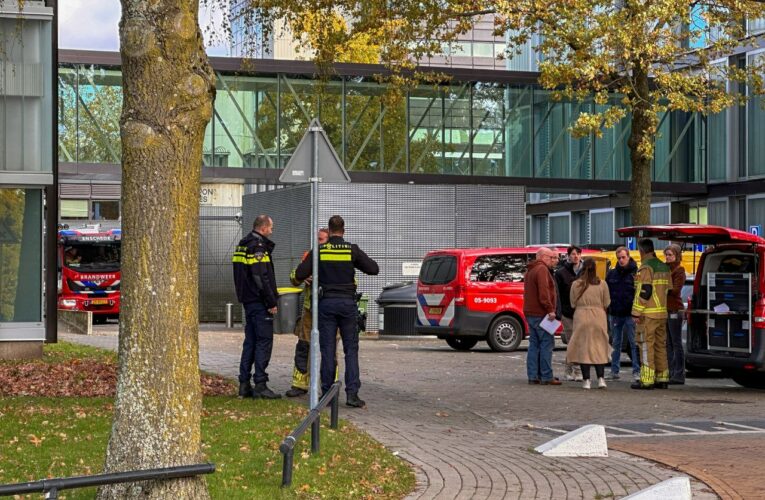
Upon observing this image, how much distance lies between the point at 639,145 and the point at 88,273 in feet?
68.9

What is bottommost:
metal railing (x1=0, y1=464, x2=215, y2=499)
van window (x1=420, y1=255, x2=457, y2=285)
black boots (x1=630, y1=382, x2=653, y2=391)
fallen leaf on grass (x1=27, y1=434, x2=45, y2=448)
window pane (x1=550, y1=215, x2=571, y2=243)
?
black boots (x1=630, y1=382, x2=653, y2=391)

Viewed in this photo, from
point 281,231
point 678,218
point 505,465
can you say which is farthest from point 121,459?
point 678,218

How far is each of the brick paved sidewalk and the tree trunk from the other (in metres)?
8.66

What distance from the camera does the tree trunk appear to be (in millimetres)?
27875

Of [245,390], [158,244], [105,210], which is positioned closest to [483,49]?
[105,210]

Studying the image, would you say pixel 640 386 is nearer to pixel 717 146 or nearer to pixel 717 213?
pixel 717 213

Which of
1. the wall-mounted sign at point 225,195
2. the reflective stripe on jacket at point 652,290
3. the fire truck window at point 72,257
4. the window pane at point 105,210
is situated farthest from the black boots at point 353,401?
the window pane at point 105,210

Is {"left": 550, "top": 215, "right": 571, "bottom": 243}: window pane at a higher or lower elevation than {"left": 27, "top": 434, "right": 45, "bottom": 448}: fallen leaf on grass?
higher

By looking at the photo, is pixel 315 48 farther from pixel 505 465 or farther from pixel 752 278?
pixel 505 465

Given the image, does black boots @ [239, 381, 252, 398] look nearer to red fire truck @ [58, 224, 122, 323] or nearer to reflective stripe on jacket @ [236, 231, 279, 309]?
reflective stripe on jacket @ [236, 231, 279, 309]

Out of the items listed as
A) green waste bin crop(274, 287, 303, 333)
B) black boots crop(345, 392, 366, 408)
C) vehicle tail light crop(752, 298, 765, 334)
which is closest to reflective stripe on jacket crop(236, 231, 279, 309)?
black boots crop(345, 392, 366, 408)

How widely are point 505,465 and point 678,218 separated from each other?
37.1 metres

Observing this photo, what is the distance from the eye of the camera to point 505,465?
10.4 metres

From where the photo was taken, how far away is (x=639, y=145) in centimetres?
2767
